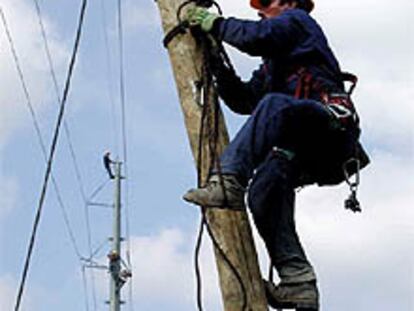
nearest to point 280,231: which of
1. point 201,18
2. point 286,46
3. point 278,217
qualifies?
point 278,217

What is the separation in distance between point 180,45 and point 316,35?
552 mm

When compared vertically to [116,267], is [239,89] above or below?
below

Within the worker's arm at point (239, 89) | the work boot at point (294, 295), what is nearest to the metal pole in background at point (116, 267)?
the worker's arm at point (239, 89)

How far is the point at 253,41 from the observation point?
4.10 m

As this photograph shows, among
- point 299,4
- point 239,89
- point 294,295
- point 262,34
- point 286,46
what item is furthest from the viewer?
point 239,89

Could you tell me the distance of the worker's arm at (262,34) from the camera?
4.11 metres

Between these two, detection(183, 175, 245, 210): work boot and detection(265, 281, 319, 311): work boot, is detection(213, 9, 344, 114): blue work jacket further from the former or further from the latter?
detection(265, 281, 319, 311): work boot

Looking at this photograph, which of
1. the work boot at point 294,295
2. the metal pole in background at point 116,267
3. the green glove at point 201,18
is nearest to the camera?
the work boot at point 294,295

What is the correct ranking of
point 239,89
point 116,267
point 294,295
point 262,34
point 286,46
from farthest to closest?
point 116,267
point 239,89
point 286,46
point 262,34
point 294,295

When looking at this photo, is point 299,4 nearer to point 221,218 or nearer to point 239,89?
point 239,89

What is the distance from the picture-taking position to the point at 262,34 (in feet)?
13.5

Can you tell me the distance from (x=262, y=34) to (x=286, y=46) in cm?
17

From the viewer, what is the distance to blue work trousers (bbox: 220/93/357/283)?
13.1 ft

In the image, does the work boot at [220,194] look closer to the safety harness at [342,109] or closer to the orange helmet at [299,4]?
the safety harness at [342,109]
